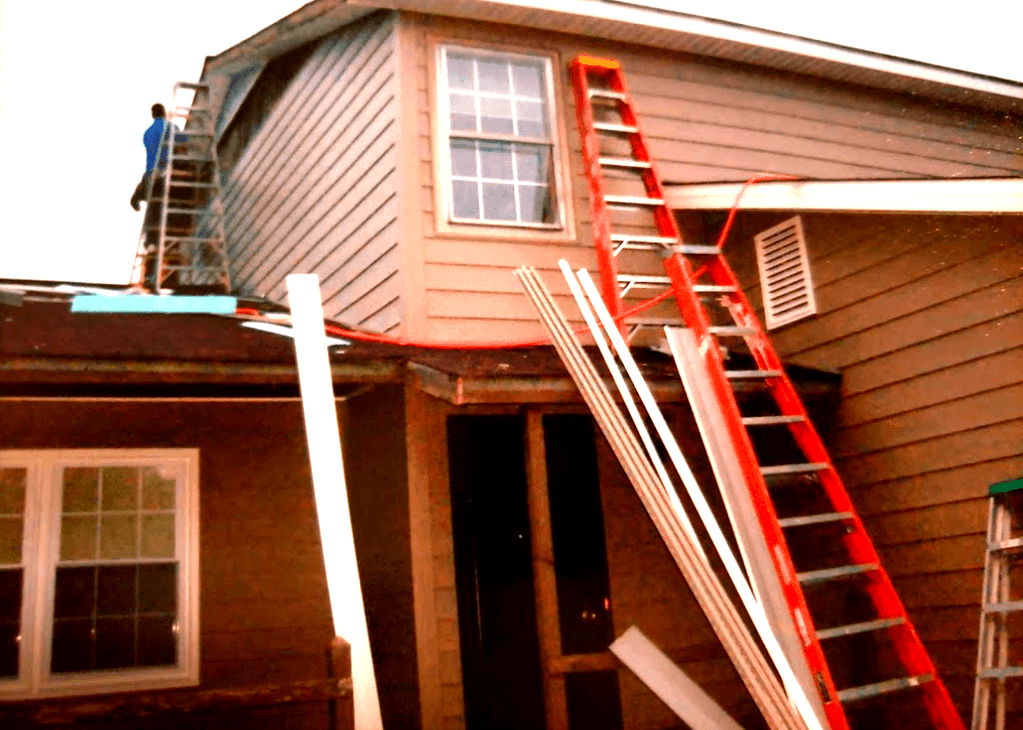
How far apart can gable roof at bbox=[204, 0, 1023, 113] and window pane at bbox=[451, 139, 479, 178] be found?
0.95m

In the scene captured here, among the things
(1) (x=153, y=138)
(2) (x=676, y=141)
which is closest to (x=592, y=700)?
(2) (x=676, y=141)

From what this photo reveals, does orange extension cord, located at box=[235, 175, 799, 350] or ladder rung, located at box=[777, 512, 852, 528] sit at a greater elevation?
orange extension cord, located at box=[235, 175, 799, 350]

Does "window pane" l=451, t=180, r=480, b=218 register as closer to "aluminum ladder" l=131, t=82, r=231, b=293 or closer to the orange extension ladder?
the orange extension ladder

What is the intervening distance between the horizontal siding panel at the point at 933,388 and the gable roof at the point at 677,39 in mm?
3162

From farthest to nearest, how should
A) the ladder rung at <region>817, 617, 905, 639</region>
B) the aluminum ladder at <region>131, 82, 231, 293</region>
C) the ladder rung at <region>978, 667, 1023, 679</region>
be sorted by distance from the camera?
the aluminum ladder at <region>131, 82, 231, 293</region>
the ladder rung at <region>978, 667, 1023, 679</region>
the ladder rung at <region>817, 617, 905, 639</region>

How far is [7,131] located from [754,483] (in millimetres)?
6040

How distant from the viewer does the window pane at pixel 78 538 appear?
518 cm

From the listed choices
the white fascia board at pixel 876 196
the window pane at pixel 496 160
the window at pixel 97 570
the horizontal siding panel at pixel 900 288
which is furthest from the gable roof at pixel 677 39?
the window at pixel 97 570

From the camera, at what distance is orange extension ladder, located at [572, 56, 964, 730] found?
3869 mm

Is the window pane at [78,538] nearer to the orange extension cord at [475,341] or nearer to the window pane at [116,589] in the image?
the window pane at [116,589]

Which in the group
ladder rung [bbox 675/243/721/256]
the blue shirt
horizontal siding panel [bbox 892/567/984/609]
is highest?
the blue shirt

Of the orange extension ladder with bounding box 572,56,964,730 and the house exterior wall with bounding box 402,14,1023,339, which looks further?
the house exterior wall with bounding box 402,14,1023,339

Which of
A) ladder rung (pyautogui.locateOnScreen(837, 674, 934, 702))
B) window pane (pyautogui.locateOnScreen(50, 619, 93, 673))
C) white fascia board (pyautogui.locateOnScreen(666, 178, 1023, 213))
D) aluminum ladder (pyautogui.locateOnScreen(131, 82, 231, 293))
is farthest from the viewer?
aluminum ladder (pyautogui.locateOnScreen(131, 82, 231, 293))

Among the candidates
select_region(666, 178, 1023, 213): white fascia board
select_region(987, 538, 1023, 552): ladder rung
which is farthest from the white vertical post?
Result: select_region(987, 538, 1023, 552): ladder rung
